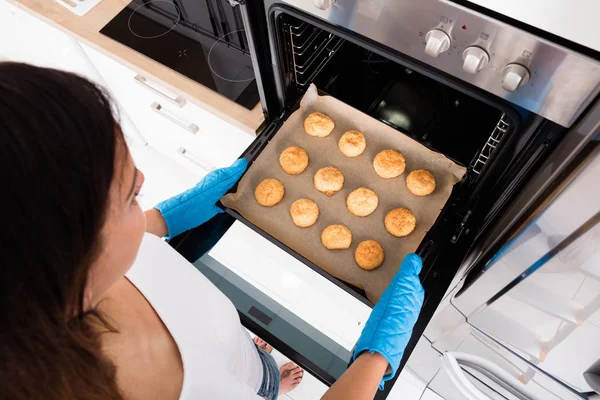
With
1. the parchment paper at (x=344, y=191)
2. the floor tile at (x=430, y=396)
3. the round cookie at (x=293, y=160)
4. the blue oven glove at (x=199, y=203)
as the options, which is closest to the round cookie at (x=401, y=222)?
the parchment paper at (x=344, y=191)

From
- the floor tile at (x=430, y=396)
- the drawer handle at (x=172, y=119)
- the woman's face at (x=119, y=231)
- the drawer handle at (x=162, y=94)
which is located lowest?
the woman's face at (x=119, y=231)

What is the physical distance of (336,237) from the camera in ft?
3.77

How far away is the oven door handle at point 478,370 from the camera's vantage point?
45.9 inches

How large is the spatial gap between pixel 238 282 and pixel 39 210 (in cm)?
84

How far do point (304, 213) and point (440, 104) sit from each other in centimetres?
50

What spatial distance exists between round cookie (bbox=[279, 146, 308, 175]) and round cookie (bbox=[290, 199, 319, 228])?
99 millimetres

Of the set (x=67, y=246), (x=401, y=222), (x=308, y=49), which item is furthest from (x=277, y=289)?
(x=67, y=246)

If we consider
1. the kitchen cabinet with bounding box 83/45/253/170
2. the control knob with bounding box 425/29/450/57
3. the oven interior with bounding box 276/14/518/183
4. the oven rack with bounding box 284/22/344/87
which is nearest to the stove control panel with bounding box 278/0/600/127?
the control knob with bounding box 425/29/450/57

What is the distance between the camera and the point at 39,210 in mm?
372

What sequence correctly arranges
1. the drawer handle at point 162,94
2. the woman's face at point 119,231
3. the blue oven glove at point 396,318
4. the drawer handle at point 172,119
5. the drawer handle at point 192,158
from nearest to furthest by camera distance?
the woman's face at point 119,231 → the blue oven glove at point 396,318 → the drawer handle at point 162,94 → the drawer handle at point 172,119 → the drawer handle at point 192,158

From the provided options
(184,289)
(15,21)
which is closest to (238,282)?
(184,289)

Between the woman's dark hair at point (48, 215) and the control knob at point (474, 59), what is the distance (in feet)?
1.68

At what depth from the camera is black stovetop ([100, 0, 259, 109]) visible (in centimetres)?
129

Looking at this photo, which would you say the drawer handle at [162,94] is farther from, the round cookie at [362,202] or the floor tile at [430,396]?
the floor tile at [430,396]
